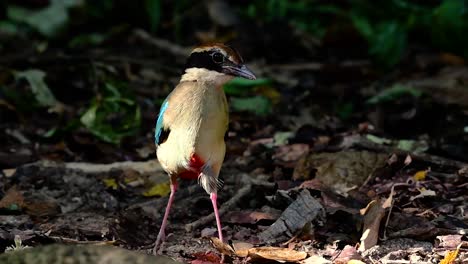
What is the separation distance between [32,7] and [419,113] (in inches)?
154

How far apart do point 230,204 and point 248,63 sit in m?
3.27

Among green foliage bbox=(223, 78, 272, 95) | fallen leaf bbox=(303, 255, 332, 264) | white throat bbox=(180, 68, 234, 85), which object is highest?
white throat bbox=(180, 68, 234, 85)

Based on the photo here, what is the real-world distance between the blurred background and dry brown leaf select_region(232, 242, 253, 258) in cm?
180

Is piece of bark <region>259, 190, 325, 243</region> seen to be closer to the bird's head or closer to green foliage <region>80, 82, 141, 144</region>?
the bird's head

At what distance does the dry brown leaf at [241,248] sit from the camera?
4391 mm

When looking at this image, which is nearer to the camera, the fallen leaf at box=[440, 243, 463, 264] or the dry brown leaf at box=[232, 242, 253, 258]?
the fallen leaf at box=[440, 243, 463, 264]

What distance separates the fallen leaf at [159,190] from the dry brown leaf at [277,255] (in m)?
1.43

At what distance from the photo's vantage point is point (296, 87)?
7.97 metres

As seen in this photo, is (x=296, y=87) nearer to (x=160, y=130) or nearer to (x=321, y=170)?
(x=321, y=170)

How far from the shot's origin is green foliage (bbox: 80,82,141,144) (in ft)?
21.8

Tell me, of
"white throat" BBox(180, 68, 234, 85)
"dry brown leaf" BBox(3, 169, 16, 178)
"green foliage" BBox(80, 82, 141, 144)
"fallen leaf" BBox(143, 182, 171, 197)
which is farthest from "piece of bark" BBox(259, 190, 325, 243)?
"green foliage" BBox(80, 82, 141, 144)

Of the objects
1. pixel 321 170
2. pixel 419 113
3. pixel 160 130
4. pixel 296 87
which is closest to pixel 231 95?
pixel 296 87

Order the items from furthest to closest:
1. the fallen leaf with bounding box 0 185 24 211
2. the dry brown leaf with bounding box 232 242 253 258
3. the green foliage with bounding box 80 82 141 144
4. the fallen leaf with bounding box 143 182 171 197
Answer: the green foliage with bounding box 80 82 141 144 < the fallen leaf with bounding box 143 182 171 197 < the fallen leaf with bounding box 0 185 24 211 < the dry brown leaf with bounding box 232 242 253 258

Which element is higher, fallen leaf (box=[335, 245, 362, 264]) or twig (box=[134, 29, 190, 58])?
twig (box=[134, 29, 190, 58])
